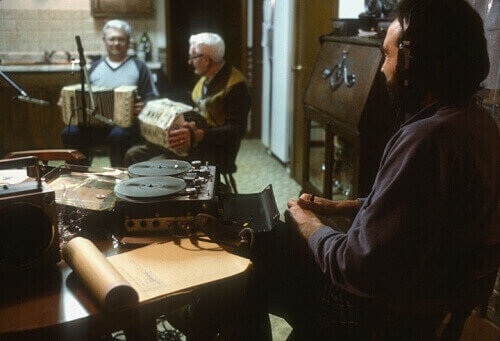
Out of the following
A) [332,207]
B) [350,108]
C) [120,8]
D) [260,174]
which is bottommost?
[260,174]

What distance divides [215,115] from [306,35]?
135cm

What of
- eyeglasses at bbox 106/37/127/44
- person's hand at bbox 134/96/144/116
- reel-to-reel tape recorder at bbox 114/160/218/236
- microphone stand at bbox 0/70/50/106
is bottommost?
reel-to-reel tape recorder at bbox 114/160/218/236

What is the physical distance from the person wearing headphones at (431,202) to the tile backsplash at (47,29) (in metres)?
5.22

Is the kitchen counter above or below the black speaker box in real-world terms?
above

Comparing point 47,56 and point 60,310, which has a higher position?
point 47,56

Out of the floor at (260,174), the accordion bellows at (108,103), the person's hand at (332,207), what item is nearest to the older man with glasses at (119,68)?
the accordion bellows at (108,103)

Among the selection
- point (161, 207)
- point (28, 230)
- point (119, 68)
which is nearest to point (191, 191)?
point (161, 207)

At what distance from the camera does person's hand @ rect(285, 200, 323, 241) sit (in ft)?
5.09

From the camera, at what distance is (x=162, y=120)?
3.03 meters

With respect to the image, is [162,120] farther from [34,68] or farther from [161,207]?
[34,68]

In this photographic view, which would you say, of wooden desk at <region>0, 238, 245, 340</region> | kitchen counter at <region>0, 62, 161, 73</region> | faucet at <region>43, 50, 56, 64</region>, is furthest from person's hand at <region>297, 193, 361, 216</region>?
faucet at <region>43, 50, 56, 64</region>

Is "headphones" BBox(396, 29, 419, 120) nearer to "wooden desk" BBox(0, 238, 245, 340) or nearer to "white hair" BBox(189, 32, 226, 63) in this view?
"wooden desk" BBox(0, 238, 245, 340)

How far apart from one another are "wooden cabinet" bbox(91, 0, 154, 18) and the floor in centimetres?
167

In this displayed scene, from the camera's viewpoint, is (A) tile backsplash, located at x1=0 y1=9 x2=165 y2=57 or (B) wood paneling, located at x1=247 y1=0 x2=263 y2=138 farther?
(B) wood paneling, located at x1=247 y1=0 x2=263 y2=138
